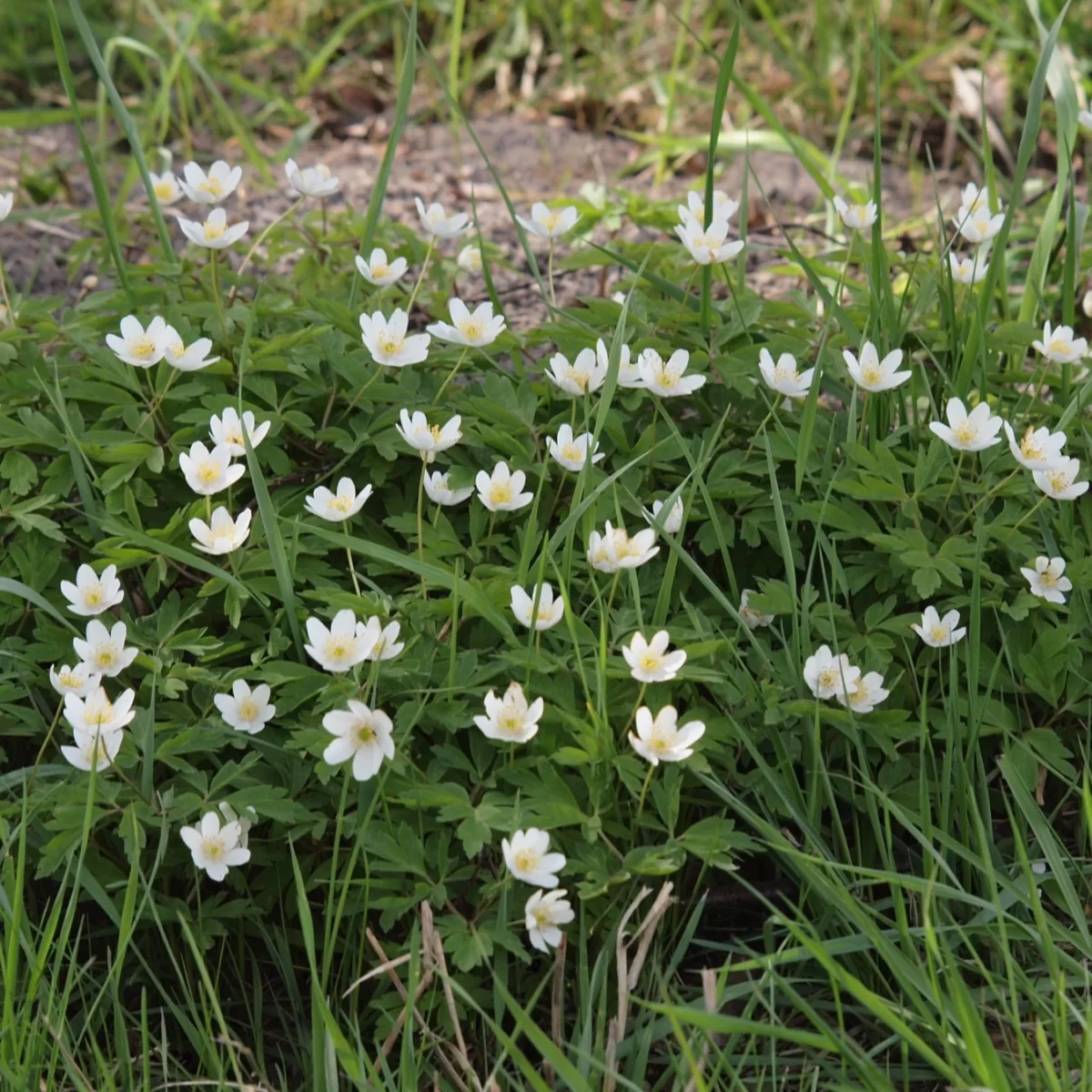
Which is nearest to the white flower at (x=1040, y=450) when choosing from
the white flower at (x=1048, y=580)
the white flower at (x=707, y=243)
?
the white flower at (x=1048, y=580)

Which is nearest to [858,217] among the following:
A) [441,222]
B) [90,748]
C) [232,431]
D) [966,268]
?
[966,268]

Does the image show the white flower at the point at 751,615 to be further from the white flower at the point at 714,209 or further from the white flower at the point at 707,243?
the white flower at the point at 714,209

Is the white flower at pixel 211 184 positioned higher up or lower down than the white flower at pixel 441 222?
lower down

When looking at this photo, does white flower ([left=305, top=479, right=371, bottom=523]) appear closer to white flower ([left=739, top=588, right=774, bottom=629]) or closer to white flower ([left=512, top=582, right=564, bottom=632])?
white flower ([left=512, top=582, right=564, bottom=632])

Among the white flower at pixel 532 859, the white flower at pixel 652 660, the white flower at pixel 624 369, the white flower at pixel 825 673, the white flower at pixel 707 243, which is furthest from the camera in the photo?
the white flower at pixel 707 243

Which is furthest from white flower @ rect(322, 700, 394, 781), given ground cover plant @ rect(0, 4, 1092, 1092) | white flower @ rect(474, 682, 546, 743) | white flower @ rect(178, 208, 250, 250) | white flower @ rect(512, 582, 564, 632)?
white flower @ rect(178, 208, 250, 250)

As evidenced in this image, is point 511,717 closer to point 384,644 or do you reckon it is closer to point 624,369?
point 384,644
